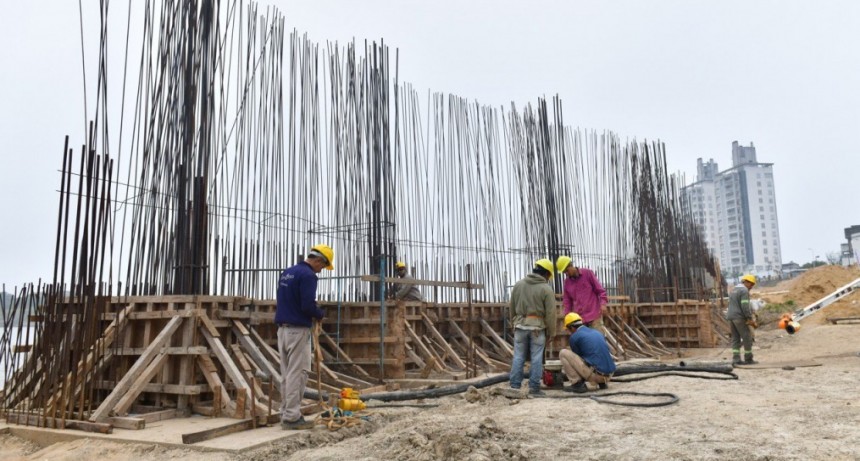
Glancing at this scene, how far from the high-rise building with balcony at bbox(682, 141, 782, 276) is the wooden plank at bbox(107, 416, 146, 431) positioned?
3754 inches

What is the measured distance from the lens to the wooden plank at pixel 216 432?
15.1 ft

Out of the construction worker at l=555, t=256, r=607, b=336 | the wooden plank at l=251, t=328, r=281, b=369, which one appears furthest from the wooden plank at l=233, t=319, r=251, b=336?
the construction worker at l=555, t=256, r=607, b=336

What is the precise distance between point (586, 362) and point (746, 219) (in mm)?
98191

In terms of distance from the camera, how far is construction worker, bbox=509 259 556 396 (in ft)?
22.0

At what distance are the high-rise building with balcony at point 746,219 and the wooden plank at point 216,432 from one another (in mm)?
94916

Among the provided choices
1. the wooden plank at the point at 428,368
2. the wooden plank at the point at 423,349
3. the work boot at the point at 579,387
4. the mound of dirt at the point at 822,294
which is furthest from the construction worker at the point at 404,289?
the mound of dirt at the point at 822,294

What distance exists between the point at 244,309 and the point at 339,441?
8.44 feet

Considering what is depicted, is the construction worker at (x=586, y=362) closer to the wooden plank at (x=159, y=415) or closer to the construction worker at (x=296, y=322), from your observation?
the construction worker at (x=296, y=322)

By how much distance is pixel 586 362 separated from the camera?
22.0 ft

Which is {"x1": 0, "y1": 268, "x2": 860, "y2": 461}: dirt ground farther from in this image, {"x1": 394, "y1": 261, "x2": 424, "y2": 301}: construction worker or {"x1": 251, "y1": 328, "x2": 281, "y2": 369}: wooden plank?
{"x1": 394, "y1": 261, "x2": 424, "y2": 301}: construction worker

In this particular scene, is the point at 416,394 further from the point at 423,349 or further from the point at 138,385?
the point at 138,385

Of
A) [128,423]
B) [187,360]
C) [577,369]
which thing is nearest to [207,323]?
[187,360]

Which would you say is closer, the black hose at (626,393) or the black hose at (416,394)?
the black hose at (626,393)

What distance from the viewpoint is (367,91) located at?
969cm
